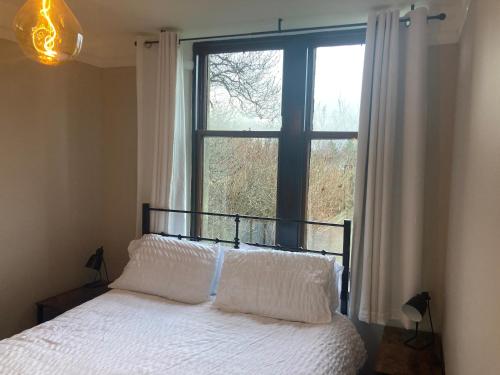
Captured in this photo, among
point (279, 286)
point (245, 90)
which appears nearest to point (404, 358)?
point (279, 286)

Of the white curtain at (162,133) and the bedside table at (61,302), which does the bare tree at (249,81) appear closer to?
the white curtain at (162,133)

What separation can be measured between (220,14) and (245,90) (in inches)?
22.4

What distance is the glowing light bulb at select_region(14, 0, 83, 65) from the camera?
1.41 meters

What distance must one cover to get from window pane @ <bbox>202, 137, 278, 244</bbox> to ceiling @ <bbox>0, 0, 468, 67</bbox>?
0.79 metres

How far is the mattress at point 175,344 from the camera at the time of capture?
1663mm

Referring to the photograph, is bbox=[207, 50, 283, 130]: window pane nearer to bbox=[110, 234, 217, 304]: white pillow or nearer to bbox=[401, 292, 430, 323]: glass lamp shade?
bbox=[110, 234, 217, 304]: white pillow

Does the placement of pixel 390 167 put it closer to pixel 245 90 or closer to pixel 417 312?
pixel 417 312

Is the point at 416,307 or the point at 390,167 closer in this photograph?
the point at 416,307

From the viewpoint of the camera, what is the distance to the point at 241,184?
2861mm

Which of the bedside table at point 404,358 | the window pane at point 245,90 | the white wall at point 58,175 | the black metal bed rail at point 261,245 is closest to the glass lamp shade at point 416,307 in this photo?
the bedside table at point 404,358

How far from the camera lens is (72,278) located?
3.05 meters

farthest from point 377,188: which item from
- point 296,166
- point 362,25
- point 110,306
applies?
point 110,306

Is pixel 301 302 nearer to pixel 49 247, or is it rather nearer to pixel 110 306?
pixel 110 306

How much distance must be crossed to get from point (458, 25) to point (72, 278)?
3.14 meters
